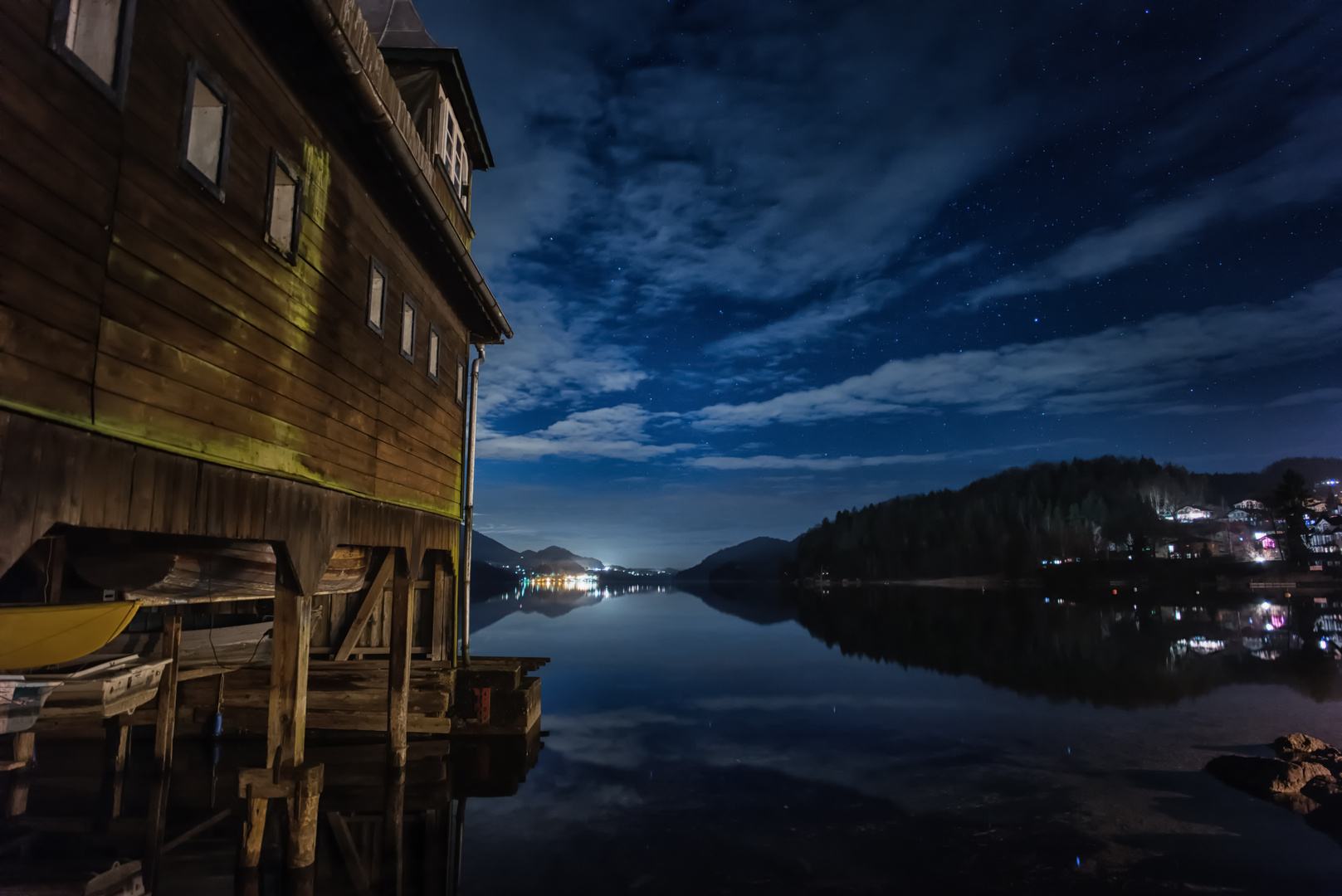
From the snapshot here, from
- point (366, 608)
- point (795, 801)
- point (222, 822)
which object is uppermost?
point (366, 608)

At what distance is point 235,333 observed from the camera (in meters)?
7.09

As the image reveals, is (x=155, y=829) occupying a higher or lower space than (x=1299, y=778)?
higher

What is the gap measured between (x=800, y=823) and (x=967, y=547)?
→ 173 m

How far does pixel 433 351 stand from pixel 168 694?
854cm

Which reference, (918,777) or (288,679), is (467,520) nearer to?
(288,679)

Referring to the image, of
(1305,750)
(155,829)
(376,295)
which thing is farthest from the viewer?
(1305,750)

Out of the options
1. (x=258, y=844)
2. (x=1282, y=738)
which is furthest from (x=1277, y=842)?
(x=258, y=844)

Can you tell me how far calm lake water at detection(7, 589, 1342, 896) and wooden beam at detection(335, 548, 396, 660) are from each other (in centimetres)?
236

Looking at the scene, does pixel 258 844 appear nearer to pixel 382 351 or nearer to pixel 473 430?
pixel 382 351

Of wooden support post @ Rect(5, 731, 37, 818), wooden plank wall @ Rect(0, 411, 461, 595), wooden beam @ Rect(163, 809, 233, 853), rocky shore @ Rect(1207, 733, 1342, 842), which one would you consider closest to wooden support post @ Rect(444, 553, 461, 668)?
wooden beam @ Rect(163, 809, 233, 853)

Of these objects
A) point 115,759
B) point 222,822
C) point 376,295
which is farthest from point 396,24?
point 115,759

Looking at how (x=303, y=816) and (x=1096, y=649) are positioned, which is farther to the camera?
(x=1096, y=649)

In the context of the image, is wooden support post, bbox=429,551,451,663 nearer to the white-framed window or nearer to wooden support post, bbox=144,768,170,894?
wooden support post, bbox=144,768,170,894

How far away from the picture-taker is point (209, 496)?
258 inches
